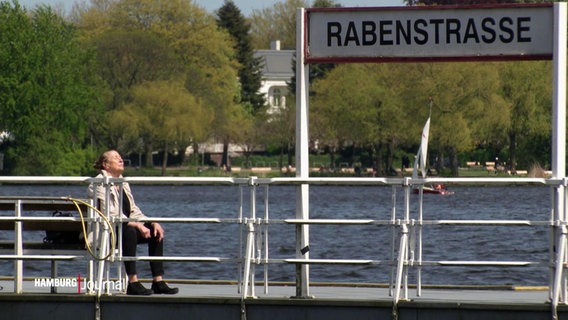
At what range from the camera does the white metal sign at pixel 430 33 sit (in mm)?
13625

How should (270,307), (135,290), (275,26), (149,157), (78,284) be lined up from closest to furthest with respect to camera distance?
1. (270,307)
2. (135,290)
3. (78,284)
4. (149,157)
5. (275,26)

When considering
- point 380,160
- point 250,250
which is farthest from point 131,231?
point 380,160

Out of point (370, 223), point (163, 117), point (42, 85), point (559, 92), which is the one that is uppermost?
point (42, 85)

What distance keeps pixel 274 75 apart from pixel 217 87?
61.4m

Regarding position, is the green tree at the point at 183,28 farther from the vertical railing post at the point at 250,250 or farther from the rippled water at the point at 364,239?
the vertical railing post at the point at 250,250

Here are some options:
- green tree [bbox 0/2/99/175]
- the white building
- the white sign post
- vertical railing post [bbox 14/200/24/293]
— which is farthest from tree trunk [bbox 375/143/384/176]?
vertical railing post [bbox 14/200/24/293]

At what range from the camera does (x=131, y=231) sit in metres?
13.8

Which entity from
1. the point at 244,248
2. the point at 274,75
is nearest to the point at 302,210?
the point at 244,248

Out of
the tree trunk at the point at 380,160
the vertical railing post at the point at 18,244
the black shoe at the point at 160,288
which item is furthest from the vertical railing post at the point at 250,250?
the tree trunk at the point at 380,160

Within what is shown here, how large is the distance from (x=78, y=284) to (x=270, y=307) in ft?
7.25

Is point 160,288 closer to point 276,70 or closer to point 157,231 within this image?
point 157,231

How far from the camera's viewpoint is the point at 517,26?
13.7 metres

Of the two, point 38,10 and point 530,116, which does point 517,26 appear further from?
Result: point 38,10

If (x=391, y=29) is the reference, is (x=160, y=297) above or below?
below
